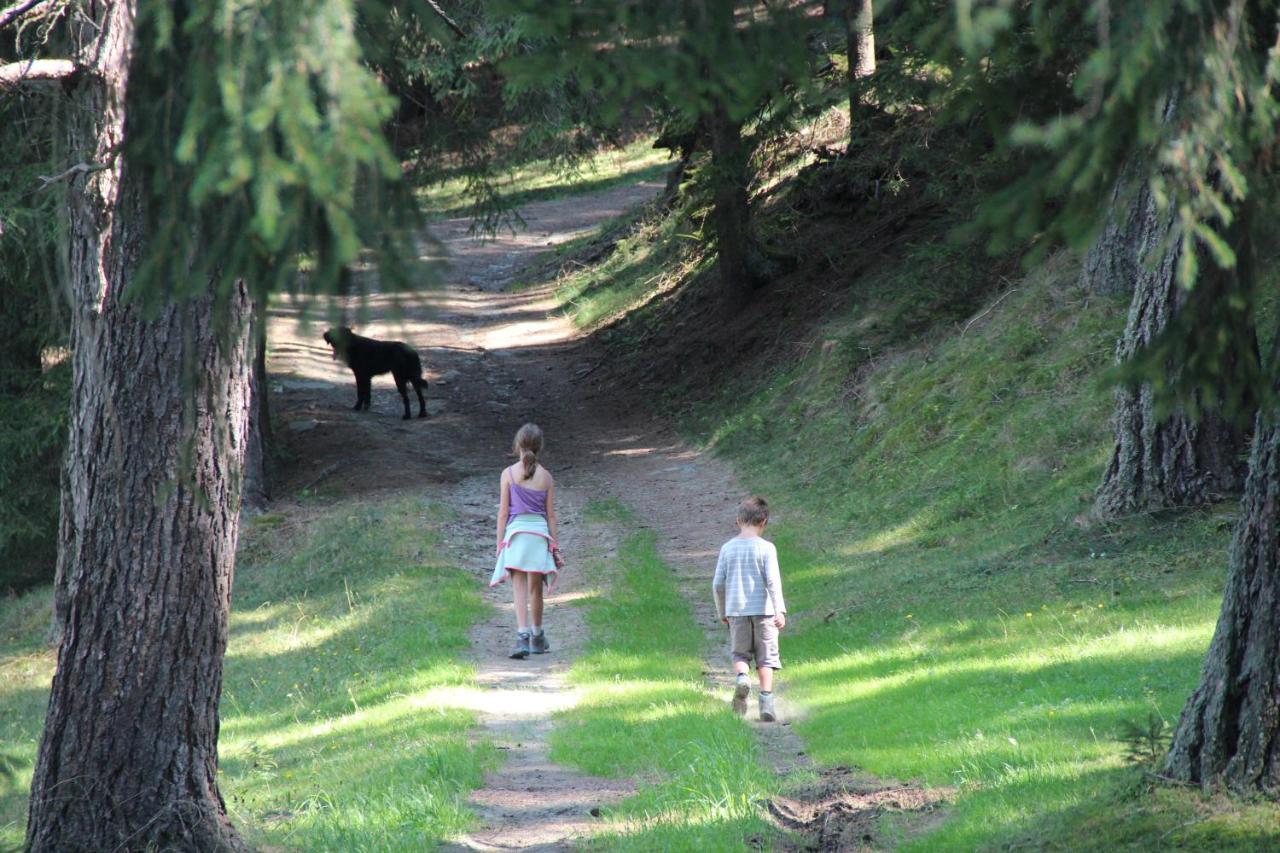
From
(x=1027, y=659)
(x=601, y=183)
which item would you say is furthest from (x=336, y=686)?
(x=601, y=183)

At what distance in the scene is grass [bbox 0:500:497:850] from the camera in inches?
269

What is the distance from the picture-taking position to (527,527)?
33.6 ft

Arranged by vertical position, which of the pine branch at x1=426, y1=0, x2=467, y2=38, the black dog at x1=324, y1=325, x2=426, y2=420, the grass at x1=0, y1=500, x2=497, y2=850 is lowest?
the grass at x1=0, y1=500, x2=497, y2=850

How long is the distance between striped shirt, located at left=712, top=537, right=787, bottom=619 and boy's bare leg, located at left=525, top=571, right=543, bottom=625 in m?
2.18

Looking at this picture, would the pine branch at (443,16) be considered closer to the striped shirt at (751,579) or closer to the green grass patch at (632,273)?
the striped shirt at (751,579)

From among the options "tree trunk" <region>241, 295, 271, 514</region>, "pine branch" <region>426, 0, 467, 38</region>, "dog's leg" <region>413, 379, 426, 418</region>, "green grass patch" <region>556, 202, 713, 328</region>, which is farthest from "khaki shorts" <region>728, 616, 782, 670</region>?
"green grass patch" <region>556, 202, 713, 328</region>

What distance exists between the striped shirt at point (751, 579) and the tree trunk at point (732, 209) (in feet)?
37.5

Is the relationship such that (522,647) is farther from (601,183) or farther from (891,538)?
(601,183)

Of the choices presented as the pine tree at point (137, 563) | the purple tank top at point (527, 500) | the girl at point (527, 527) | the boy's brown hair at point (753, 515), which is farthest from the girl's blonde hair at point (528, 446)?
the pine tree at point (137, 563)

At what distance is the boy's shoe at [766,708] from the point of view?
28.0 ft

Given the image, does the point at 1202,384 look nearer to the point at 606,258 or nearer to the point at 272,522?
the point at 272,522

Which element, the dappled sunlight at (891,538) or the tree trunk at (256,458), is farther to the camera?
the tree trunk at (256,458)

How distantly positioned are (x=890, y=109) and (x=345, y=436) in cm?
1084

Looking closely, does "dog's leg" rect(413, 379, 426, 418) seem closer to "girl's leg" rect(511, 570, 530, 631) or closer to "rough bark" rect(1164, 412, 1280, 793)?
"girl's leg" rect(511, 570, 530, 631)
